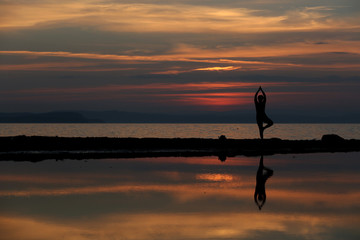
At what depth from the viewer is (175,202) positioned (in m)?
14.2

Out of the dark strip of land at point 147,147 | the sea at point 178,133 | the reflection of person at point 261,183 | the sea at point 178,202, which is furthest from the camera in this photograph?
the sea at point 178,133

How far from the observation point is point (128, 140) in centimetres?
3994

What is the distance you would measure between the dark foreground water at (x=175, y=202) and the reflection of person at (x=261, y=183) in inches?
3.5

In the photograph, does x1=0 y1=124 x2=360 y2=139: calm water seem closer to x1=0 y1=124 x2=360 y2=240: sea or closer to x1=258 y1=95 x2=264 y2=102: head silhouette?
x1=258 y1=95 x2=264 y2=102: head silhouette

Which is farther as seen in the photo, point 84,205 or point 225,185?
point 225,185

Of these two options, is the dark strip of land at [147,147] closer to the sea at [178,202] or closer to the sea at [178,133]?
the sea at [178,202]

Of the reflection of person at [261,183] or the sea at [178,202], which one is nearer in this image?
the sea at [178,202]

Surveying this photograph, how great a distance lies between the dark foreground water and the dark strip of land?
717 centimetres

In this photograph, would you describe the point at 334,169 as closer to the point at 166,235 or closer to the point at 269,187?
the point at 269,187

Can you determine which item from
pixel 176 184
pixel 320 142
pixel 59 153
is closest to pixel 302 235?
pixel 176 184

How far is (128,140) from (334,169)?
19.3 meters

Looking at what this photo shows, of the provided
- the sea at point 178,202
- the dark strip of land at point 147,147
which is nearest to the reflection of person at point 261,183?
the sea at point 178,202

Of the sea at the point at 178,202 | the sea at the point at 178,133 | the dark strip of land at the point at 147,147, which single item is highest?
the sea at the point at 178,133

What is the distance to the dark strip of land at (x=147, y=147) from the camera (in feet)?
101
